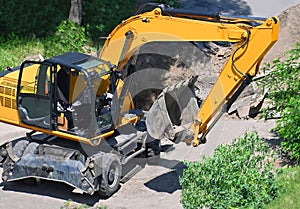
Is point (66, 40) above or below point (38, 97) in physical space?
below

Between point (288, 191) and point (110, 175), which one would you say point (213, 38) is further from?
point (110, 175)

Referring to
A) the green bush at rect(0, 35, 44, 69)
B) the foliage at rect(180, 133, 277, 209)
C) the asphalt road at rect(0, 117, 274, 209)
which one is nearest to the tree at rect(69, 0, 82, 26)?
the green bush at rect(0, 35, 44, 69)

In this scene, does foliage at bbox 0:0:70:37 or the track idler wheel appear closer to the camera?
the track idler wheel

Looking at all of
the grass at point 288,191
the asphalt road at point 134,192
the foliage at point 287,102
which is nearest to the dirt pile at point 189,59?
the foliage at point 287,102

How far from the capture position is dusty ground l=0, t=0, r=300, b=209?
10.3m

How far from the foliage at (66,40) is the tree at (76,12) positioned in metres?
0.12

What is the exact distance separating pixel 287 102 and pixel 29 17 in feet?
28.3

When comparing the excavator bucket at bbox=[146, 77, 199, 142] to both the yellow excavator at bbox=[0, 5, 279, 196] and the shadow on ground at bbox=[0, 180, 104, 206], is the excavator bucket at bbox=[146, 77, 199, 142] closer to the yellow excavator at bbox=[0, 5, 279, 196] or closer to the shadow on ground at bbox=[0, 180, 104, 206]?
the yellow excavator at bbox=[0, 5, 279, 196]

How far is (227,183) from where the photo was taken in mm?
8445

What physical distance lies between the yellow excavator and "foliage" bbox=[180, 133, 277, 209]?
1420 millimetres

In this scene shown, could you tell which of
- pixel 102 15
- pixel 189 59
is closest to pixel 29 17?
pixel 102 15

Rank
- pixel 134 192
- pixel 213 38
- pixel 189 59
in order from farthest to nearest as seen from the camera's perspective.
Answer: pixel 189 59, pixel 134 192, pixel 213 38

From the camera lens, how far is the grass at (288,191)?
8.63 m

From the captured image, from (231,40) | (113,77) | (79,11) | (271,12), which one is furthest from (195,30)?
(271,12)
